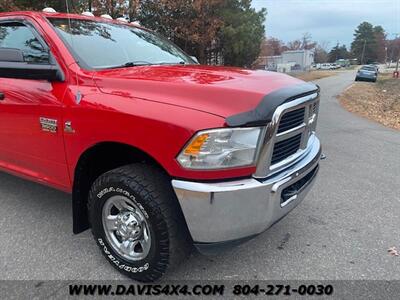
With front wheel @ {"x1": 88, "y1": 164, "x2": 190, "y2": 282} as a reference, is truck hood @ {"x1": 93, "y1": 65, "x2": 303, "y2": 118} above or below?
above

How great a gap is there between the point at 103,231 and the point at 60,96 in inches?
42.4

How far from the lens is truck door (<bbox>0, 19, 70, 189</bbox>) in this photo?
3.15 meters

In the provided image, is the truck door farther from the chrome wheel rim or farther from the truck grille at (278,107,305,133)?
the truck grille at (278,107,305,133)

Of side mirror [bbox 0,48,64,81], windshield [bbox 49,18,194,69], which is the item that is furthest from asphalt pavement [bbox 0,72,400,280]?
windshield [bbox 49,18,194,69]

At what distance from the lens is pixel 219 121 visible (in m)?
2.43

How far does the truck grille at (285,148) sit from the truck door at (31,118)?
63.9 inches

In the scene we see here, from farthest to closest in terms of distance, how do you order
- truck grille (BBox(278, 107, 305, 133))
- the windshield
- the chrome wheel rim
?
the windshield → the chrome wheel rim → truck grille (BBox(278, 107, 305, 133))

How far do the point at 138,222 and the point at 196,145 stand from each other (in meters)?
0.81

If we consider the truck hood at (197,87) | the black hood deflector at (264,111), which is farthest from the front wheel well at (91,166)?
the black hood deflector at (264,111)

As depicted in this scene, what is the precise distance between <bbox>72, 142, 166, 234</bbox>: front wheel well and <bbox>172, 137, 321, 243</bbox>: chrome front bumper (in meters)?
0.59

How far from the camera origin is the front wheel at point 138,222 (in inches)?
103

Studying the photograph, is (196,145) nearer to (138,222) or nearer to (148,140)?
(148,140)

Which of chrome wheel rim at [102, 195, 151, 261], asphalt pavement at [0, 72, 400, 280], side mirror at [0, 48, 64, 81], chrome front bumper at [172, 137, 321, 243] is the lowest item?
asphalt pavement at [0, 72, 400, 280]

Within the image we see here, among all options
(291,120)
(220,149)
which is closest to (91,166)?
(220,149)
